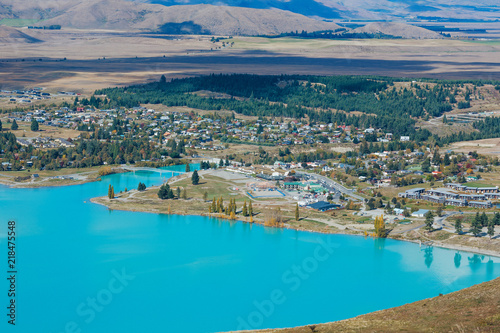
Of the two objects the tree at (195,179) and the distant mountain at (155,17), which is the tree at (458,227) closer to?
the tree at (195,179)

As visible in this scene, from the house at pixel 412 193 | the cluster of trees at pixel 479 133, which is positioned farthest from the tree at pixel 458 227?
the cluster of trees at pixel 479 133

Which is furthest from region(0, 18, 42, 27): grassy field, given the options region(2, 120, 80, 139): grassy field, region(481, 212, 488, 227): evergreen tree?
region(481, 212, 488, 227): evergreen tree

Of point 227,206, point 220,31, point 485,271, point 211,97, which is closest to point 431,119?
point 211,97

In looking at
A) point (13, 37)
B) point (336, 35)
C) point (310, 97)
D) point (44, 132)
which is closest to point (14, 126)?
point (44, 132)

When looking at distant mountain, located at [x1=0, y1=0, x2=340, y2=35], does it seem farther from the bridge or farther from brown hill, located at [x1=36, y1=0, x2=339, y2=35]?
the bridge

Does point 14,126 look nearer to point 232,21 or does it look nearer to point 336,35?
point 336,35

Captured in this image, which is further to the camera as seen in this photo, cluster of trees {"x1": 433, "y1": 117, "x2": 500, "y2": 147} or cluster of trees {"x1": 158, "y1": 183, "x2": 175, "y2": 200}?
cluster of trees {"x1": 433, "y1": 117, "x2": 500, "y2": 147}
